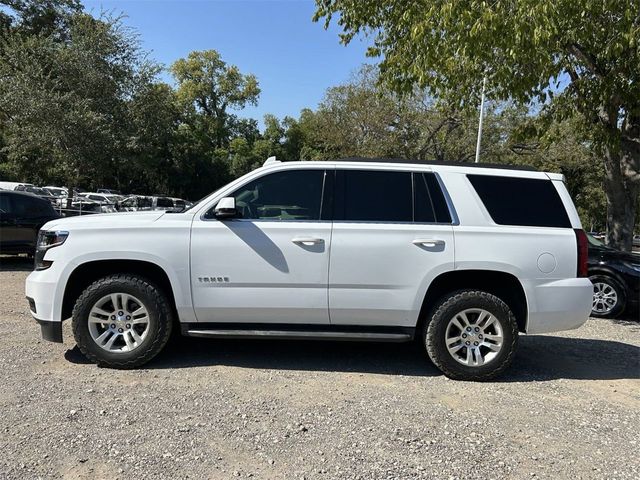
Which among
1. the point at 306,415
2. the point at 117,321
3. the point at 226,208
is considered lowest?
the point at 306,415

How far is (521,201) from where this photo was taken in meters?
5.01

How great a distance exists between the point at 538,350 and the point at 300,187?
3353 mm

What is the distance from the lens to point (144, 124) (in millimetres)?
14609

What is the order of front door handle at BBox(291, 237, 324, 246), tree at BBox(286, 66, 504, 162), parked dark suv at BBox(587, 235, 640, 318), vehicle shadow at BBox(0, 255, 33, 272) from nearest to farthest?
front door handle at BBox(291, 237, 324, 246) → parked dark suv at BBox(587, 235, 640, 318) → vehicle shadow at BBox(0, 255, 33, 272) → tree at BBox(286, 66, 504, 162)

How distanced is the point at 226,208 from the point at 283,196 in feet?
1.90

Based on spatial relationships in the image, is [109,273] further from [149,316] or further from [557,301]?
[557,301]

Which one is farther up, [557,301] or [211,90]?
[211,90]

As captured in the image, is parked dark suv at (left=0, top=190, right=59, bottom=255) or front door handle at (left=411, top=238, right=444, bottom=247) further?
Answer: parked dark suv at (left=0, top=190, right=59, bottom=255)

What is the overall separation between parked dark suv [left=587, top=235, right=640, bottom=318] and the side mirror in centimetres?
621

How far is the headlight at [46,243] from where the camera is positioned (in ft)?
15.8

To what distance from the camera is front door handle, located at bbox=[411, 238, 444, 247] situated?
15.7 ft

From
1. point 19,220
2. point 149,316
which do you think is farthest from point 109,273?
point 19,220

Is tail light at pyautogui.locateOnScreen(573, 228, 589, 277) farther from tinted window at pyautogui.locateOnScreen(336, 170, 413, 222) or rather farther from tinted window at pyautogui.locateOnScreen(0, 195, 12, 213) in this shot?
tinted window at pyautogui.locateOnScreen(0, 195, 12, 213)

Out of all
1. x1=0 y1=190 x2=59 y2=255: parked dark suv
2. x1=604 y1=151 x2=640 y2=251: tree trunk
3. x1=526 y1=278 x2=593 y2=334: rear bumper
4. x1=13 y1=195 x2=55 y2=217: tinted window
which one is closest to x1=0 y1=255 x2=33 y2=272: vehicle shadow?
x1=0 y1=190 x2=59 y2=255: parked dark suv
